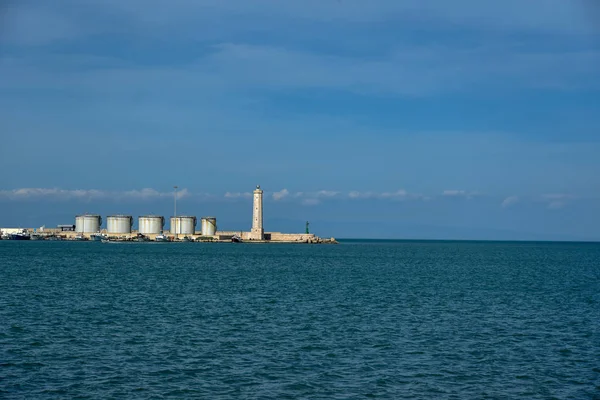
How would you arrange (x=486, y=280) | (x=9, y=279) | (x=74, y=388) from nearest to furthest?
1. (x=74, y=388)
2. (x=9, y=279)
3. (x=486, y=280)

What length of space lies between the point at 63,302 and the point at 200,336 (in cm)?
1527

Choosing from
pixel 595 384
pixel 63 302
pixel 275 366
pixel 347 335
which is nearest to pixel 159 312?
pixel 63 302

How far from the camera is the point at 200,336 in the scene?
31547mm

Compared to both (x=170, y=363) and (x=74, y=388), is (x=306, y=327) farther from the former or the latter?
(x=74, y=388)

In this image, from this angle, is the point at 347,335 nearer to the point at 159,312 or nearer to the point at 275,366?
the point at 275,366

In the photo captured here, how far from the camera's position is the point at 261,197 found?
644ft

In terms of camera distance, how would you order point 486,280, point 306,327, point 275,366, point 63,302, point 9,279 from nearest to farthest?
point 275,366
point 306,327
point 63,302
point 9,279
point 486,280

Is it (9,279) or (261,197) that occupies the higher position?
(261,197)

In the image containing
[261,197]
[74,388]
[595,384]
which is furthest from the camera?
[261,197]

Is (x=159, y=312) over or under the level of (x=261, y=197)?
under

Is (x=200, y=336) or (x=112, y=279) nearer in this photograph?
(x=200, y=336)

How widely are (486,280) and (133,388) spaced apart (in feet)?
171

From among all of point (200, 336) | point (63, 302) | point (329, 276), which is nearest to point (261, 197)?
point (329, 276)

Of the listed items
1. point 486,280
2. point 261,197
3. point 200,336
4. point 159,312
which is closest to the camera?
point 200,336
